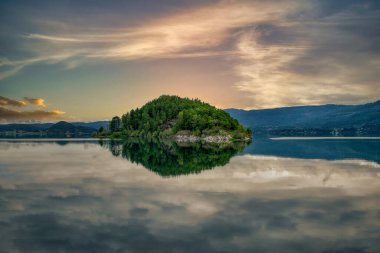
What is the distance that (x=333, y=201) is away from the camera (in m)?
23.8

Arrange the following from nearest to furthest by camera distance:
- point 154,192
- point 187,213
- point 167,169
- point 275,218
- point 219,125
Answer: point 275,218
point 187,213
point 154,192
point 167,169
point 219,125

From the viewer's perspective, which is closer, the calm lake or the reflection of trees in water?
the calm lake

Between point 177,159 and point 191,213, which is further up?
point 177,159

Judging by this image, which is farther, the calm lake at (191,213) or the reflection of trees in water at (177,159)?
the reflection of trees in water at (177,159)

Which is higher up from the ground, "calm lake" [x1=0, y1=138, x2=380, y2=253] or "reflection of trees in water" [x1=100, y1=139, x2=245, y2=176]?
"reflection of trees in water" [x1=100, y1=139, x2=245, y2=176]

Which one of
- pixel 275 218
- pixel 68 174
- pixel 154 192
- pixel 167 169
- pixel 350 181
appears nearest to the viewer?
pixel 275 218

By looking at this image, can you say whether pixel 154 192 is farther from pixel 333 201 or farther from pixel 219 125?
pixel 219 125

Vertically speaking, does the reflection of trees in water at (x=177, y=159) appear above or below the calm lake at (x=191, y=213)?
above

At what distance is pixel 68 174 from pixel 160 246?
2713 cm

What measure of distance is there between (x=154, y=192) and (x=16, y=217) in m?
10.3

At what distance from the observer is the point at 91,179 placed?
35.0 meters

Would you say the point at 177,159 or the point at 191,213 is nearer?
the point at 191,213

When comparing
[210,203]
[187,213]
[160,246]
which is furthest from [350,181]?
[160,246]

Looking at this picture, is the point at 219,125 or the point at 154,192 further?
the point at 219,125
